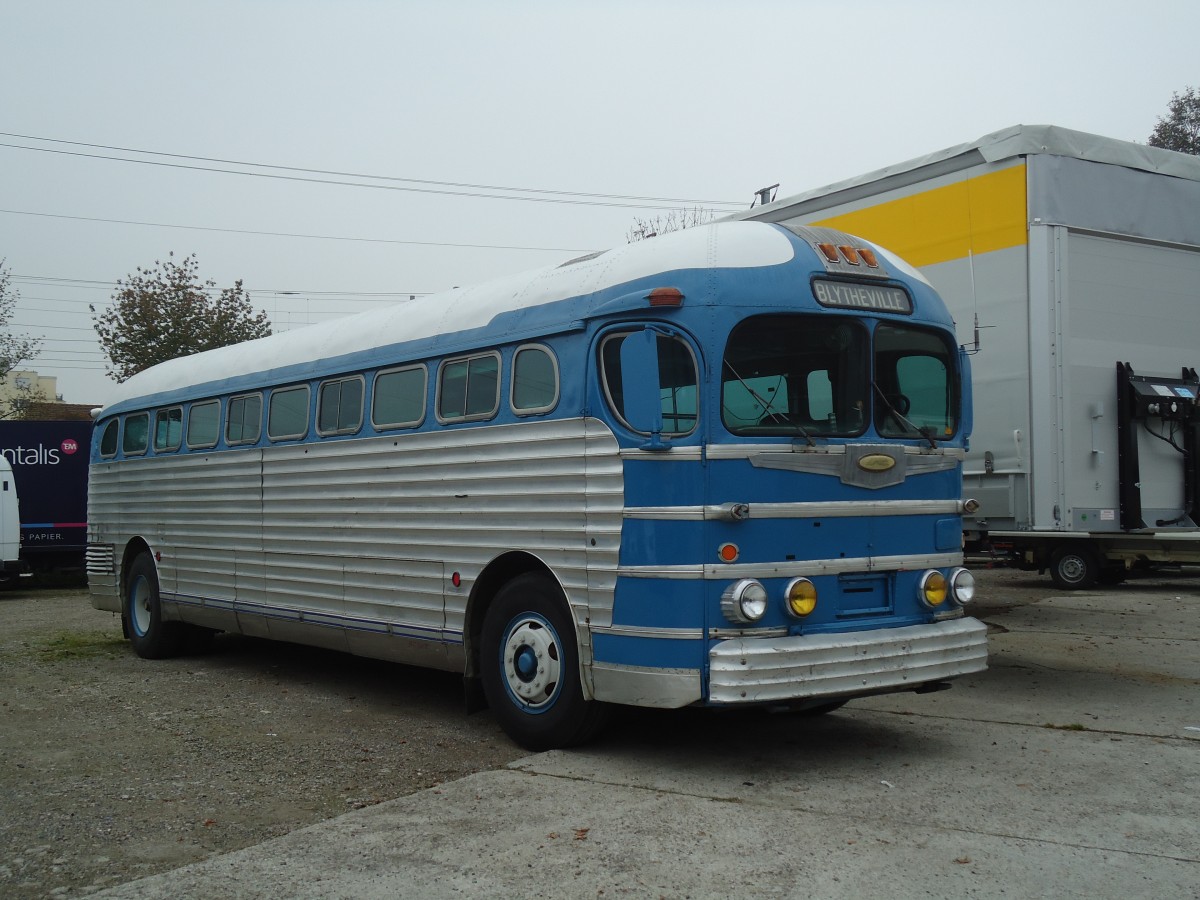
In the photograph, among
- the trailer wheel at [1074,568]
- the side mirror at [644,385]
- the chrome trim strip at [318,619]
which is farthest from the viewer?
the trailer wheel at [1074,568]

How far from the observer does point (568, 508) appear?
6.95m

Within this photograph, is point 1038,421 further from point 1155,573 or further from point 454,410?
point 1155,573

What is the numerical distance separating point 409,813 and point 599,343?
2.80 metres

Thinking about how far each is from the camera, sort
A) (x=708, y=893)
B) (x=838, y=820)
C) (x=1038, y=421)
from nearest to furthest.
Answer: (x=708, y=893) → (x=838, y=820) → (x=1038, y=421)

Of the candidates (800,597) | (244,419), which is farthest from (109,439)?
(800,597)

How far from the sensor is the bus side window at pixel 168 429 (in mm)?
11969

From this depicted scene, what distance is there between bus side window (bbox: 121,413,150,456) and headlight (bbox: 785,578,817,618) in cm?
863

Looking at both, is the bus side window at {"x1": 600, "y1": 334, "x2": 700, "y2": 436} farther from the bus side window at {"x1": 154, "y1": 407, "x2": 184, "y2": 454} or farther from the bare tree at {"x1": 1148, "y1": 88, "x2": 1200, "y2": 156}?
the bare tree at {"x1": 1148, "y1": 88, "x2": 1200, "y2": 156}

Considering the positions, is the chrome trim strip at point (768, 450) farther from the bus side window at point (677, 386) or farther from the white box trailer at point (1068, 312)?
the white box trailer at point (1068, 312)

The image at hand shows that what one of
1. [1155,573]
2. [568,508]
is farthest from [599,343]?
[1155,573]

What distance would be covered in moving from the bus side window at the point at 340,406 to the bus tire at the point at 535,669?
240 centimetres

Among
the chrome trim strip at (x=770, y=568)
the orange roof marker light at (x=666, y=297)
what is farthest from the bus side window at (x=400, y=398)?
the chrome trim strip at (x=770, y=568)

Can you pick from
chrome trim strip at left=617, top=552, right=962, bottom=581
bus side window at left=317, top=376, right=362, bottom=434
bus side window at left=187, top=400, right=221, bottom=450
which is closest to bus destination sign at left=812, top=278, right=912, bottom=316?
chrome trim strip at left=617, top=552, right=962, bottom=581

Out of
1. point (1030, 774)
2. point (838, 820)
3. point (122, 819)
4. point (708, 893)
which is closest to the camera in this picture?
point (708, 893)
